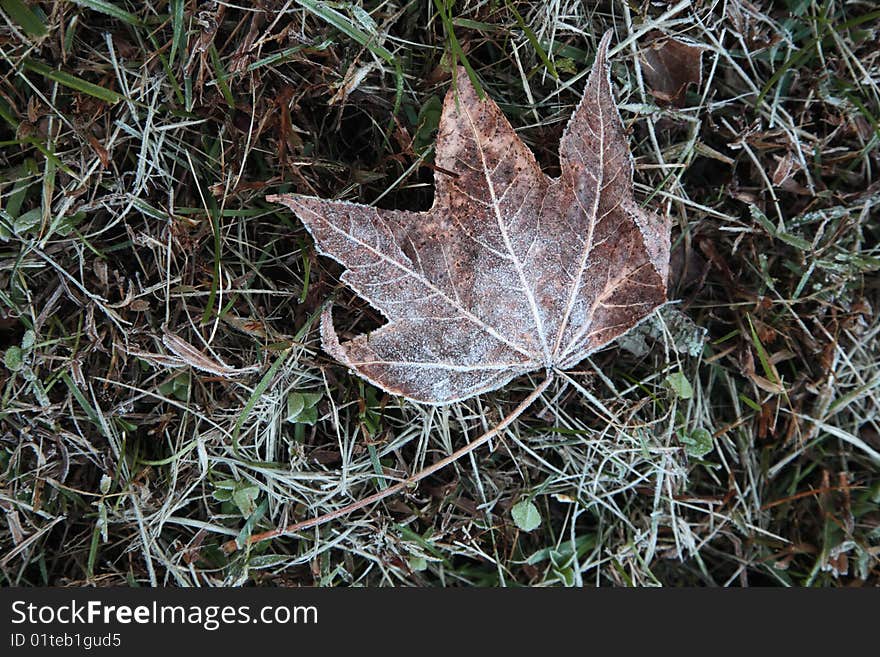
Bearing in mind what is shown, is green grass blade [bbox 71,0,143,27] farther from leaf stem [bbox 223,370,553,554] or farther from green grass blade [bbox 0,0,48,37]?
leaf stem [bbox 223,370,553,554]

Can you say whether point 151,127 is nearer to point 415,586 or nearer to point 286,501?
point 286,501

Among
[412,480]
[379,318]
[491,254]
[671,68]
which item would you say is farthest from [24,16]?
[671,68]

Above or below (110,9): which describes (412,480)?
below

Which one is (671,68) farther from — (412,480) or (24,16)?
(24,16)

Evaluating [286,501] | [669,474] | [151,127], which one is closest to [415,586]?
[286,501]

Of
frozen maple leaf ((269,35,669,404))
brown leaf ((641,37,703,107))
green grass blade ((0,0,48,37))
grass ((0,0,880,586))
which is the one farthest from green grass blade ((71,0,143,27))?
brown leaf ((641,37,703,107))

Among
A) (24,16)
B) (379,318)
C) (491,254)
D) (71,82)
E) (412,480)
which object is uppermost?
(24,16)

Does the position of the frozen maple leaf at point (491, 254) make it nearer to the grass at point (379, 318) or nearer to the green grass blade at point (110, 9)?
the grass at point (379, 318)
